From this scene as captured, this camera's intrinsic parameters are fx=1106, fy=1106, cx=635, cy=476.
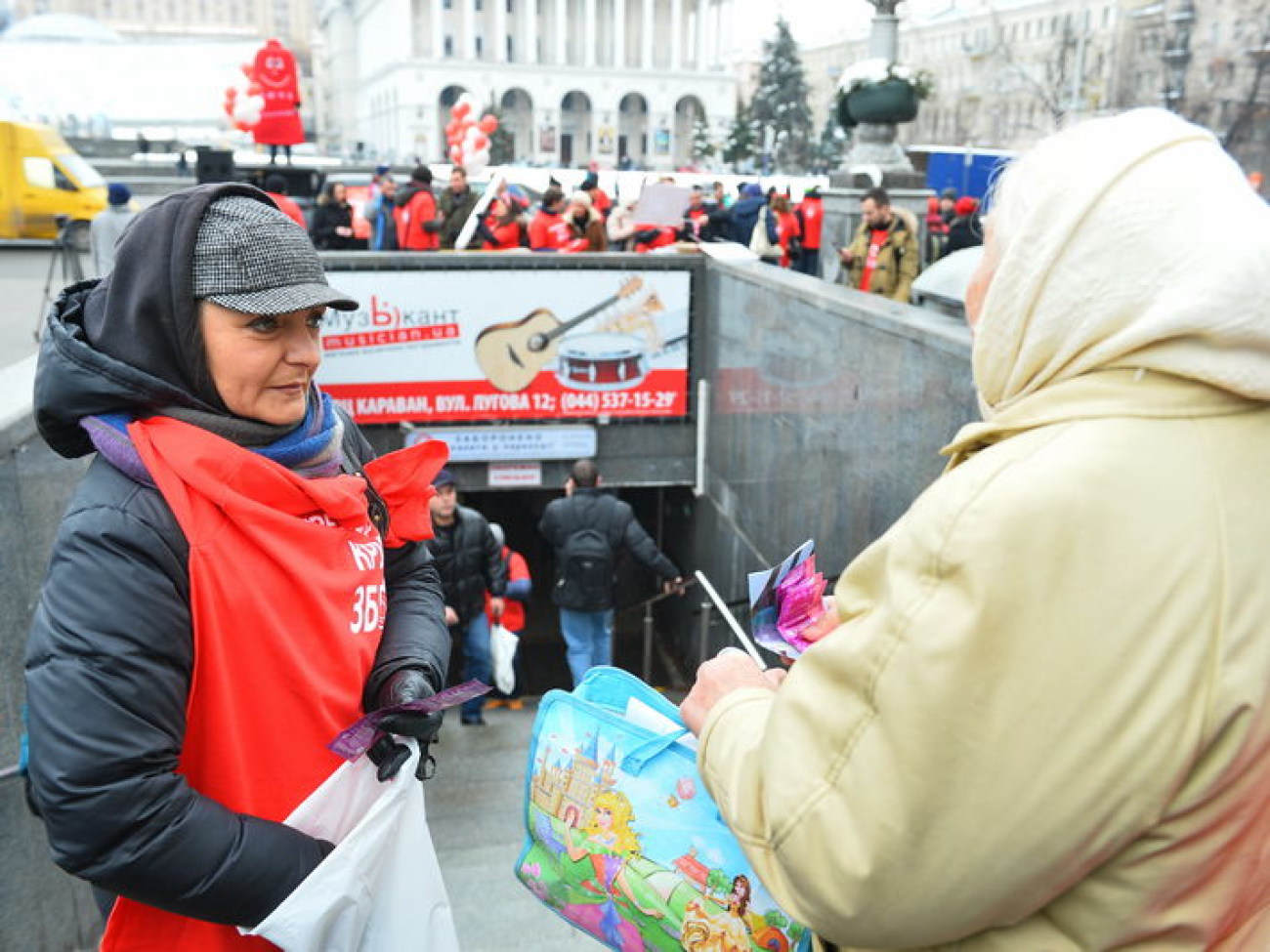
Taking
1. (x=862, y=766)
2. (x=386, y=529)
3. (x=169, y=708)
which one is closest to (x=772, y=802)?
(x=862, y=766)

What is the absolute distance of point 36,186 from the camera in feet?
65.0

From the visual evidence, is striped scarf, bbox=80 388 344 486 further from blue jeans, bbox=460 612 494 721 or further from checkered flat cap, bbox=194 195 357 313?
blue jeans, bbox=460 612 494 721

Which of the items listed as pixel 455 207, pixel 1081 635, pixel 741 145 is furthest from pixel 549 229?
pixel 741 145

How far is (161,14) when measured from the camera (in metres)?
143

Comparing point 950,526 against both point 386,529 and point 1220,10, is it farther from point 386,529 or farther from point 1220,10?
point 1220,10

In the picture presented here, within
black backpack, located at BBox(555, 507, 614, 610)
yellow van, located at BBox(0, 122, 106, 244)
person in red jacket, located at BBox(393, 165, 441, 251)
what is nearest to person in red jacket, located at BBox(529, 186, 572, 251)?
person in red jacket, located at BBox(393, 165, 441, 251)

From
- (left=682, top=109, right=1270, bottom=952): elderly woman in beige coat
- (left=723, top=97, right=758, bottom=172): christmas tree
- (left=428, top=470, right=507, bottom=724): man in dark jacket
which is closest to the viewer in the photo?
(left=682, top=109, right=1270, bottom=952): elderly woman in beige coat

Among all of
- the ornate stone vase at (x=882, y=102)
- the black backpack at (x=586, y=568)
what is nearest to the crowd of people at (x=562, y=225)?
the ornate stone vase at (x=882, y=102)

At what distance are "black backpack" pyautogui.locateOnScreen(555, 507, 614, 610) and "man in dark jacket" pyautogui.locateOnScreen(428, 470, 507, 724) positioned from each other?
734 mm

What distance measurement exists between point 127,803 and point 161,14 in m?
165

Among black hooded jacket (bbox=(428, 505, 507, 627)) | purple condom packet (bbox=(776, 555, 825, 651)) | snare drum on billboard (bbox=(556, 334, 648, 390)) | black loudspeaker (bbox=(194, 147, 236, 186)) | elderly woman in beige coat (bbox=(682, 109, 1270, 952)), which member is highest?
black loudspeaker (bbox=(194, 147, 236, 186))

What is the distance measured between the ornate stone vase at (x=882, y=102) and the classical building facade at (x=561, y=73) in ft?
278

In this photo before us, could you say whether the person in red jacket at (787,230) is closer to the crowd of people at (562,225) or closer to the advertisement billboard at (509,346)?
the crowd of people at (562,225)

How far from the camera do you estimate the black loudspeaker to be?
49.8 ft
